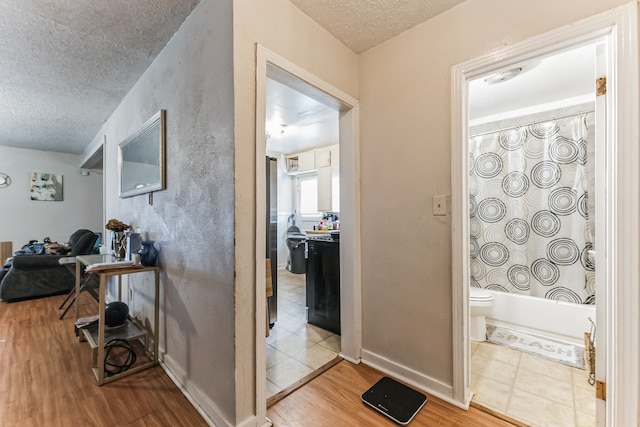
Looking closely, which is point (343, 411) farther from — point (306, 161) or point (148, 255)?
point (306, 161)

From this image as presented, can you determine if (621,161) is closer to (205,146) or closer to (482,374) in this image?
(482,374)

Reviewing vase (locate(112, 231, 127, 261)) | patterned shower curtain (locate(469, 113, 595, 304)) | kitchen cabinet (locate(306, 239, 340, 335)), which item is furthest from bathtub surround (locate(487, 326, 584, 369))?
vase (locate(112, 231, 127, 261))

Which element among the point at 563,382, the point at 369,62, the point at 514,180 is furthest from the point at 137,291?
the point at 514,180

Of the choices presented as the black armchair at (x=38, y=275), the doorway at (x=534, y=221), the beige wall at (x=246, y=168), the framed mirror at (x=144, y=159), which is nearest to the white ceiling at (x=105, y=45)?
the doorway at (x=534, y=221)

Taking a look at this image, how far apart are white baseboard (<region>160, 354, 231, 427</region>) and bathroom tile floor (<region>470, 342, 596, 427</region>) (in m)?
1.47

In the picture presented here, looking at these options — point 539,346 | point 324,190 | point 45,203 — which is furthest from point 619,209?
point 45,203

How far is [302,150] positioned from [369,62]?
324cm

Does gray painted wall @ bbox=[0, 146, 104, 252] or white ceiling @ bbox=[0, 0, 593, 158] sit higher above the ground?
white ceiling @ bbox=[0, 0, 593, 158]

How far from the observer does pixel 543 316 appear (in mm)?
2461

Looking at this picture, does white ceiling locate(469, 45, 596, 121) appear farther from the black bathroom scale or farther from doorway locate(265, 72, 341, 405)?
the black bathroom scale

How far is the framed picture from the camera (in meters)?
4.92

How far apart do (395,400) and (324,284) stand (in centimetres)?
121

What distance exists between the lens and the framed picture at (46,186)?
4.92 m

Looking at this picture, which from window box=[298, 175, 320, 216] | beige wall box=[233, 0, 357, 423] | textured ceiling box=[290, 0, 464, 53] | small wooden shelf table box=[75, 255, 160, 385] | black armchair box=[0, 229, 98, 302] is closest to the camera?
beige wall box=[233, 0, 357, 423]
